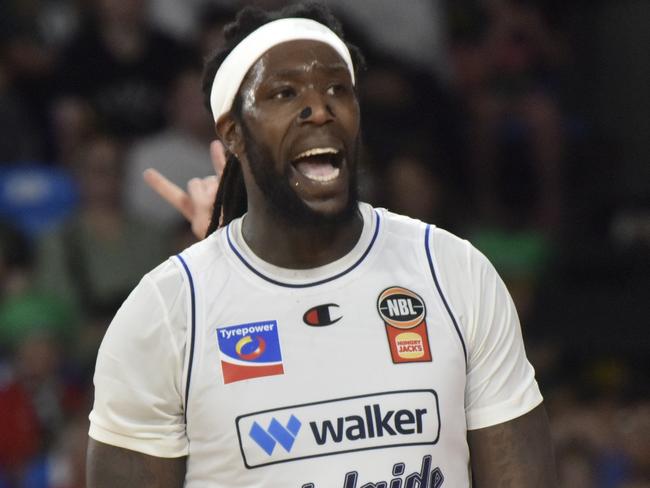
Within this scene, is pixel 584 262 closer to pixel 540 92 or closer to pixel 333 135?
pixel 540 92

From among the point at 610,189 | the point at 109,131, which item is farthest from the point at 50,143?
the point at 610,189

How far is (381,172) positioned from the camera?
6.80 metres

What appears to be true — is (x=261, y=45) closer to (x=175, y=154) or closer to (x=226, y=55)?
(x=226, y=55)

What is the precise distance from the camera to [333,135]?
2648mm

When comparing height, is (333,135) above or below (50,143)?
below

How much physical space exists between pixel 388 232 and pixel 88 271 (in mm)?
3899

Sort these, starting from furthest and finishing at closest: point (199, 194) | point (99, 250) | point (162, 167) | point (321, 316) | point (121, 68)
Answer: point (121, 68) → point (162, 167) → point (99, 250) → point (199, 194) → point (321, 316)

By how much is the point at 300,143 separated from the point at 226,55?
0.35 meters

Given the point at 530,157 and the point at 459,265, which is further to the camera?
the point at 530,157

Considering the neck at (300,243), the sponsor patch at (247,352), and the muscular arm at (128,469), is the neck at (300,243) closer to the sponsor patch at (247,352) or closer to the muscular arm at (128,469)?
the sponsor patch at (247,352)

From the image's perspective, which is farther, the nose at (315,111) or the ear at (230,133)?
the ear at (230,133)

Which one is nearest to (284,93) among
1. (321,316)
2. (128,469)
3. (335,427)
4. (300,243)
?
(300,243)

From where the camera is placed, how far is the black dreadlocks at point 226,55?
2.84 meters

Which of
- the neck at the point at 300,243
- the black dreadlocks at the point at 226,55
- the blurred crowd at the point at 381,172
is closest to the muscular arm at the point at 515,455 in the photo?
the neck at the point at 300,243
